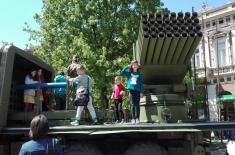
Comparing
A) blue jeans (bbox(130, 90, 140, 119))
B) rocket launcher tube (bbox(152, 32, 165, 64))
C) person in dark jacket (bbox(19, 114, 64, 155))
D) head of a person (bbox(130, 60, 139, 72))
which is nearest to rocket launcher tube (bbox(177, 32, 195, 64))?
rocket launcher tube (bbox(152, 32, 165, 64))

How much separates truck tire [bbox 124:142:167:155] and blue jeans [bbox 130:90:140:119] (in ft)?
3.46

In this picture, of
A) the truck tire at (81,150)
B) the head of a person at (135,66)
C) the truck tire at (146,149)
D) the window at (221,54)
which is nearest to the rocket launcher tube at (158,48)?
the head of a person at (135,66)

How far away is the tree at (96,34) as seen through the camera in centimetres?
2341

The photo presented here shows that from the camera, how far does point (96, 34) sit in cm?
2509

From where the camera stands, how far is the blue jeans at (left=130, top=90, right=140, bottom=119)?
818 centimetres

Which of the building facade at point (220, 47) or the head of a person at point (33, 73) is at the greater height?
the building facade at point (220, 47)

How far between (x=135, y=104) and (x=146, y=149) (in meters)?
1.30

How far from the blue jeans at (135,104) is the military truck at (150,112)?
0.11 m

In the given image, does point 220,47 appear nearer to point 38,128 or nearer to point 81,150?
point 81,150

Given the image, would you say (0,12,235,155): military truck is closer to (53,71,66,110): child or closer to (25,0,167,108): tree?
(53,71,66,110): child

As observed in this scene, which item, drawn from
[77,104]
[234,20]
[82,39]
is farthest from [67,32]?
[234,20]

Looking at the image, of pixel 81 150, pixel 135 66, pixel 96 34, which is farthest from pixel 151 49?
pixel 96 34

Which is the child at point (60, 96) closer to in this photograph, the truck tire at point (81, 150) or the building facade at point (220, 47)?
the truck tire at point (81, 150)

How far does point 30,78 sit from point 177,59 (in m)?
2.85
